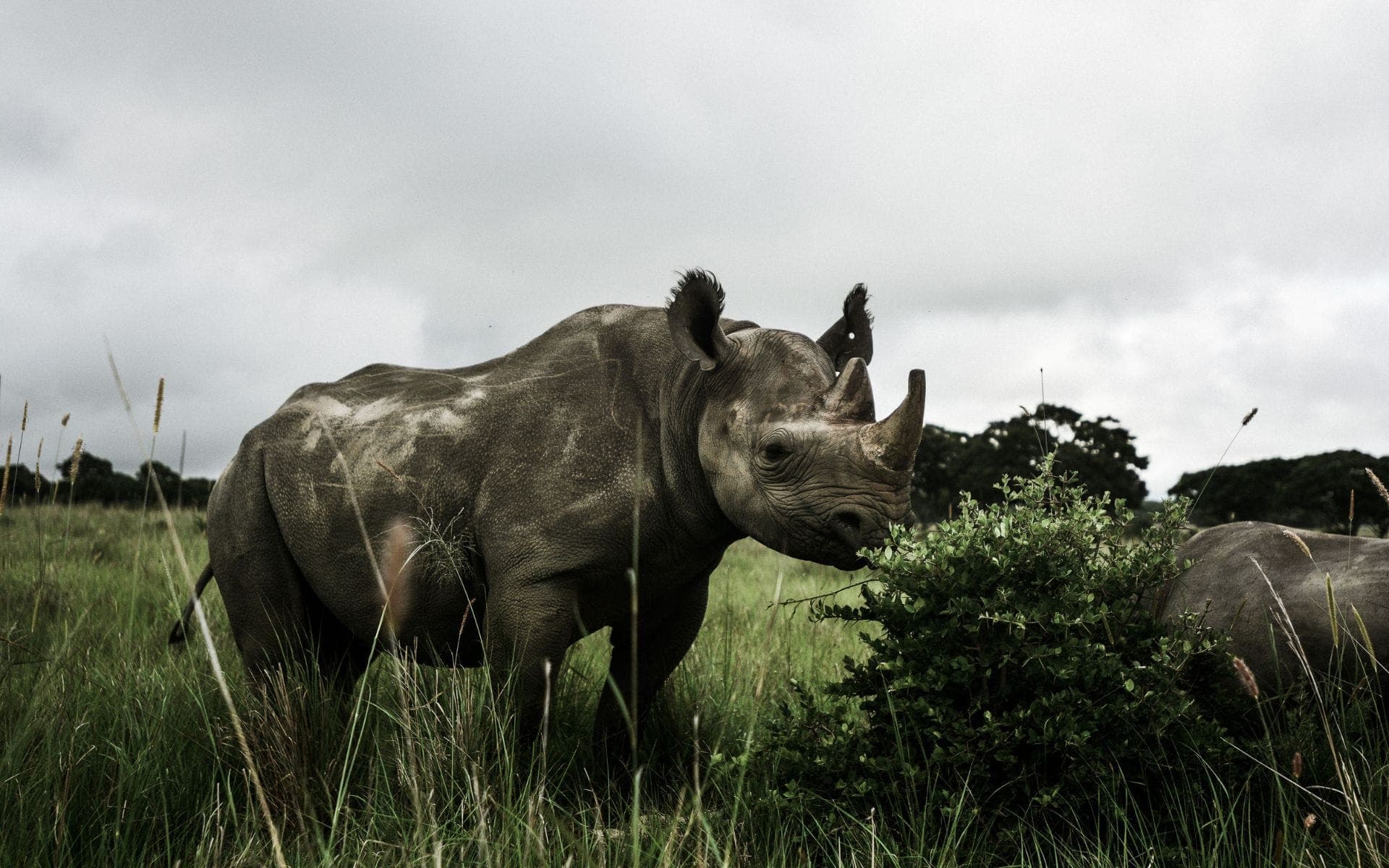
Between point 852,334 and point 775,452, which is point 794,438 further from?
point 852,334

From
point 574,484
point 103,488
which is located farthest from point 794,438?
point 103,488

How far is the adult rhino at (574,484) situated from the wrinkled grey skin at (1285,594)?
1.40m

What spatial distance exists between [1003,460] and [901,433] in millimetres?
28643

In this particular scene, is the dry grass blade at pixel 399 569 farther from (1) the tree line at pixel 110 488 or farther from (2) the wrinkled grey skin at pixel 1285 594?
(1) the tree line at pixel 110 488

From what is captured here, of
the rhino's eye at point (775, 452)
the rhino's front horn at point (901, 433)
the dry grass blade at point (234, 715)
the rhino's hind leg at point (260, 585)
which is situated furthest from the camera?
the rhino's hind leg at point (260, 585)

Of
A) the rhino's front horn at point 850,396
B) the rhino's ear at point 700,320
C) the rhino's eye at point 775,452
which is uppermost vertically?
the rhino's ear at point 700,320

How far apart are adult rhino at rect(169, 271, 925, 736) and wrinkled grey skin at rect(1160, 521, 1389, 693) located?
140 cm

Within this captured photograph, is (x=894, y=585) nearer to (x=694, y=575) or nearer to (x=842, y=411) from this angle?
(x=842, y=411)

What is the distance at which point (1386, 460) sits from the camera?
1016 inches

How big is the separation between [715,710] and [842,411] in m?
1.93

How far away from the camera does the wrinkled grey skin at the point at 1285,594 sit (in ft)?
12.6

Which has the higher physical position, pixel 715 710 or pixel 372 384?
A: pixel 372 384

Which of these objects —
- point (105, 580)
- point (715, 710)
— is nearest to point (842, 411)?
point (715, 710)

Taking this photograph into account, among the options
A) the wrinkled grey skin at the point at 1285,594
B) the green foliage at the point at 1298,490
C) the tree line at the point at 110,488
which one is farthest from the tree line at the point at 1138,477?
the wrinkled grey skin at the point at 1285,594
